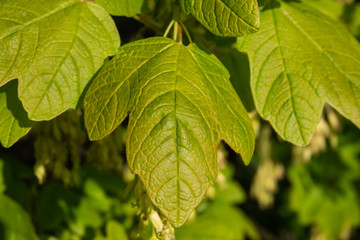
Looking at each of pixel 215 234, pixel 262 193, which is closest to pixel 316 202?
pixel 262 193

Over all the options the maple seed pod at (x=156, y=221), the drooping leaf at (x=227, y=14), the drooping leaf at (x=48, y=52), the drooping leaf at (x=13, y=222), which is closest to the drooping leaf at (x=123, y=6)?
the drooping leaf at (x=48, y=52)

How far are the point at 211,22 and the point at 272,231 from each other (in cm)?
405

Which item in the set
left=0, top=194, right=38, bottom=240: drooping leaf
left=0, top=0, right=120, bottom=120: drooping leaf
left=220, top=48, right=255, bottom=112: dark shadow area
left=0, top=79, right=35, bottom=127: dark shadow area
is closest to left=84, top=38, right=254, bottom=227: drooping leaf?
left=0, top=0, right=120, bottom=120: drooping leaf

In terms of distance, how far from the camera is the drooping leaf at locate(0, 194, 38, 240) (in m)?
1.78

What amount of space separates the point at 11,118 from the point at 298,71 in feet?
2.99

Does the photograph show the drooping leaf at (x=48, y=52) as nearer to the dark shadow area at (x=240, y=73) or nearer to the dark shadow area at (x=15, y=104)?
the dark shadow area at (x=15, y=104)

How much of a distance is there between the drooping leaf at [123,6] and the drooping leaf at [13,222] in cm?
98

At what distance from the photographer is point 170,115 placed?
1063mm

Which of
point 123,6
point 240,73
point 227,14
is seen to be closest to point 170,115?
point 227,14

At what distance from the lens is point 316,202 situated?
3.61 m

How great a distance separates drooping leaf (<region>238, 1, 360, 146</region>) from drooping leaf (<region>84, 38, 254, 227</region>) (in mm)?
167

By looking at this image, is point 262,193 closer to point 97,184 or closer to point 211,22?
point 97,184

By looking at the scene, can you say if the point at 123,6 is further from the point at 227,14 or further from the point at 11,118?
the point at 11,118

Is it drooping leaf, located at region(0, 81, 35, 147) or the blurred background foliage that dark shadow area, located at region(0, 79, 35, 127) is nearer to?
drooping leaf, located at region(0, 81, 35, 147)
